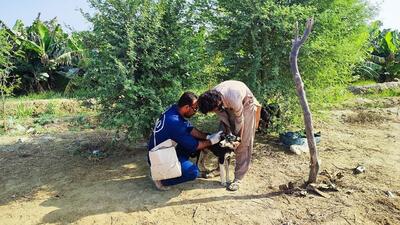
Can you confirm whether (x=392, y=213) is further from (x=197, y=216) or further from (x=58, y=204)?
(x=58, y=204)

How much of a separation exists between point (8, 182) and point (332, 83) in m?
5.28

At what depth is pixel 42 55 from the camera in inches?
612

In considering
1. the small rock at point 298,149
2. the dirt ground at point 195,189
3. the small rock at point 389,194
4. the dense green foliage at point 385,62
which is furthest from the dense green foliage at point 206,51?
the dense green foliage at point 385,62

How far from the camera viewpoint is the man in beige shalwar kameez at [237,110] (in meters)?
4.59

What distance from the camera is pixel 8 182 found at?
559 centimetres

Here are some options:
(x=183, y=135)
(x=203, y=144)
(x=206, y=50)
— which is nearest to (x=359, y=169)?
(x=203, y=144)

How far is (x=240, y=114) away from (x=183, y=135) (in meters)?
0.75

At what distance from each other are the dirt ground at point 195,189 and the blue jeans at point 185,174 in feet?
0.41

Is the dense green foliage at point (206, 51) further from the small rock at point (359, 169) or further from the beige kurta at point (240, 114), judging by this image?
the small rock at point (359, 169)

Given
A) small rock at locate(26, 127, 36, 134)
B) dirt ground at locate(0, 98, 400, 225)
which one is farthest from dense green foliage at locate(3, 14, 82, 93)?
dirt ground at locate(0, 98, 400, 225)

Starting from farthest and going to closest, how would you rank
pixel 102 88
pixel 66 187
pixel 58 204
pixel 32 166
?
pixel 32 166 → pixel 102 88 → pixel 66 187 → pixel 58 204

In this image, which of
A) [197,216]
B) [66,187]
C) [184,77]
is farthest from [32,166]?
[197,216]

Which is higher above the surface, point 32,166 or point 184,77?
point 184,77

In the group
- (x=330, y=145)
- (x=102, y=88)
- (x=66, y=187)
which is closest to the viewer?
(x=66, y=187)
